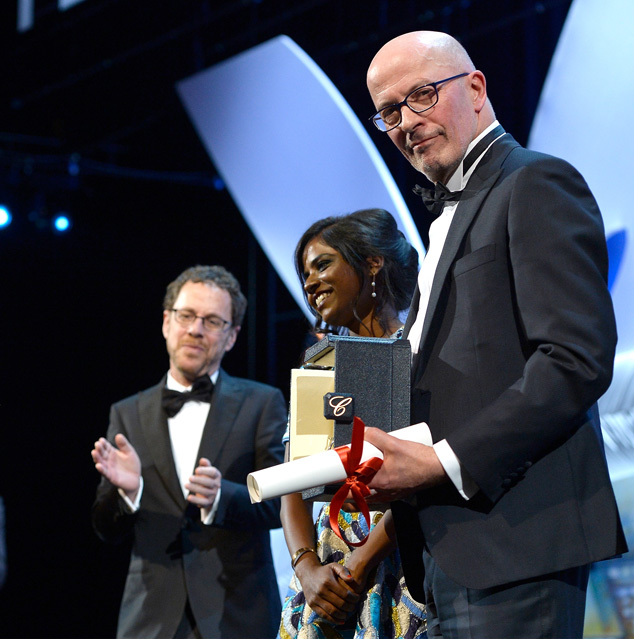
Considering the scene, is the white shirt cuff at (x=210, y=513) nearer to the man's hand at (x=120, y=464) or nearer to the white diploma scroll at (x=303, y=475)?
the man's hand at (x=120, y=464)

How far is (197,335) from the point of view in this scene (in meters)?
3.52

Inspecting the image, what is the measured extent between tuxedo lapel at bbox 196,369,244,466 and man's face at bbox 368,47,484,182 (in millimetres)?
1819

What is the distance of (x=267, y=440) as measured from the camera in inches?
131

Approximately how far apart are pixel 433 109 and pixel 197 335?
199 cm

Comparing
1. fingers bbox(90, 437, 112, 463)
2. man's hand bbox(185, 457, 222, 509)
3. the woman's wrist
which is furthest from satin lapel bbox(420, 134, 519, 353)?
fingers bbox(90, 437, 112, 463)

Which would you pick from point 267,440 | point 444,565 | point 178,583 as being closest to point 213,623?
point 178,583

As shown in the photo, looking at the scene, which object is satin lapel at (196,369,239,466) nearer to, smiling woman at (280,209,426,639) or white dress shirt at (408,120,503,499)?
smiling woman at (280,209,426,639)

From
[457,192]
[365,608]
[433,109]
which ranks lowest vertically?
[365,608]

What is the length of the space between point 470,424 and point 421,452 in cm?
9

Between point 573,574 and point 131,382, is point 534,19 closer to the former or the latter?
point 573,574

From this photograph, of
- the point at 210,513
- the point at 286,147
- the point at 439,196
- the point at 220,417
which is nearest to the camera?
the point at 439,196

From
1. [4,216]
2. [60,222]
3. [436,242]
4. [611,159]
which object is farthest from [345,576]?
[4,216]

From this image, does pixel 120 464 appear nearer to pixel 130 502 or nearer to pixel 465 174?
pixel 130 502

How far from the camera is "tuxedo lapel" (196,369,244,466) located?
10.9 ft
